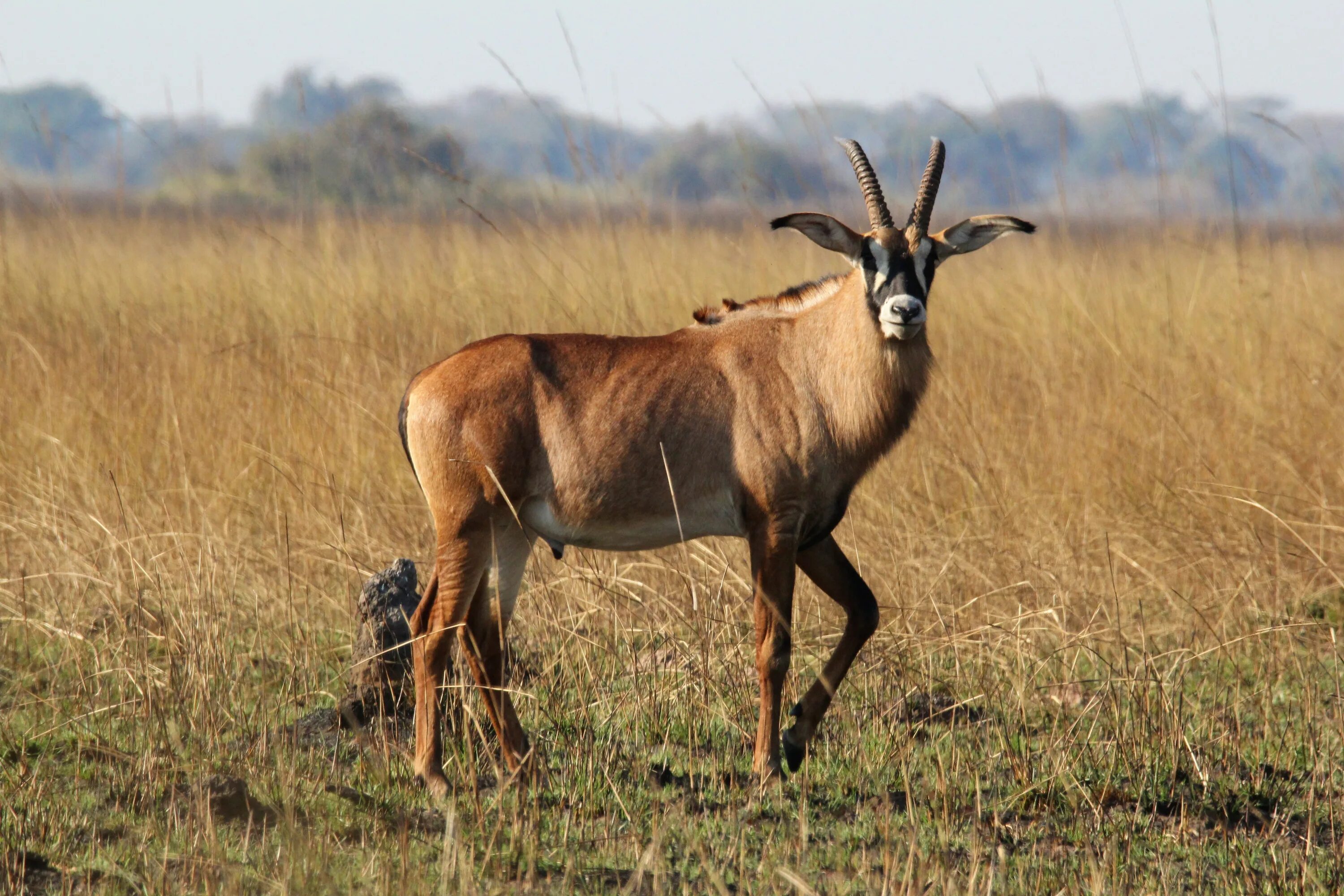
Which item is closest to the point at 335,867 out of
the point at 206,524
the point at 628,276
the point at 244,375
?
the point at 206,524

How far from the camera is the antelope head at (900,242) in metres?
4.80

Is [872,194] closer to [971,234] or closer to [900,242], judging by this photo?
[900,242]

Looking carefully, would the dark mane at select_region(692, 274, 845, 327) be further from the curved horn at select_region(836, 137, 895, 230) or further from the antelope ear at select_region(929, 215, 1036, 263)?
the antelope ear at select_region(929, 215, 1036, 263)

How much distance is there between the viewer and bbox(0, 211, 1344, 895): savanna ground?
432cm

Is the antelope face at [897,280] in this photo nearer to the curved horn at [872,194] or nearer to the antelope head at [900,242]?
the antelope head at [900,242]

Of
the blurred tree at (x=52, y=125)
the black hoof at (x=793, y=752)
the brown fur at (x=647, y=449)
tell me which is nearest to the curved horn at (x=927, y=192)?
the brown fur at (x=647, y=449)

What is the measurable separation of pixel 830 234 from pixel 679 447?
0.88 meters

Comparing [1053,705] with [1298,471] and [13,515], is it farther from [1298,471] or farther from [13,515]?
[13,515]

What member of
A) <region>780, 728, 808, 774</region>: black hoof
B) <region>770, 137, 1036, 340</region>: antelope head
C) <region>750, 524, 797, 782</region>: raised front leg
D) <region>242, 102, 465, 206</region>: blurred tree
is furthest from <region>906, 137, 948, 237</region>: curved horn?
<region>242, 102, 465, 206</region>: blurred tree

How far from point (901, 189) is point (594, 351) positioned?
6725 mm

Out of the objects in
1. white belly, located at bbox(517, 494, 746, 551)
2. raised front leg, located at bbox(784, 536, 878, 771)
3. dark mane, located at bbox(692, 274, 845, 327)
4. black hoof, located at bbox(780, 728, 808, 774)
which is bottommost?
black hoof, located at bbox(780, 728, 808, 774)

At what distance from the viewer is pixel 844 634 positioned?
5152mm

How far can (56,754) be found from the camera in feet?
17.1

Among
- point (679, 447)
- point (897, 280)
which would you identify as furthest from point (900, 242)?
point (679, 447)
